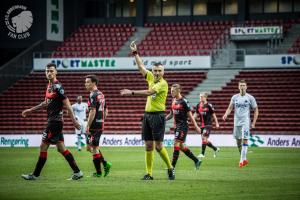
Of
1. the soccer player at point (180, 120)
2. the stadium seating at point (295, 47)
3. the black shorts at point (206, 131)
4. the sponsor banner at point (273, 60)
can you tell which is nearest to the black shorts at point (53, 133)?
the soccer player at point (180, 120)

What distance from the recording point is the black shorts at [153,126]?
56.3 ft

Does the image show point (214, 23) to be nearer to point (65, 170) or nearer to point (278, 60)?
point (278, 60)

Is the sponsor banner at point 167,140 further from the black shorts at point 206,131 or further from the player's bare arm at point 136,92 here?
the player's bare arm at point 136,92

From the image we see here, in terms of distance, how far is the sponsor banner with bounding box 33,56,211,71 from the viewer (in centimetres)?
4541

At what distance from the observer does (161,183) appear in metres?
16.5

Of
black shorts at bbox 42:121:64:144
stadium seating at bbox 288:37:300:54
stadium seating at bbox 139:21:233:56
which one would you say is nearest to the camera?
black shorts at bbox 42:121:64:144

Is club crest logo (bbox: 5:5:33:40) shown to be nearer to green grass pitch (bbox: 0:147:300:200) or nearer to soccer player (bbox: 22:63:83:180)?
green grass pitch (bbox: 0:147:300:200)

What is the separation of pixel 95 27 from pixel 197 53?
30.6 ft

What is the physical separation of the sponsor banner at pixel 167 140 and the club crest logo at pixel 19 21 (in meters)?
12.5

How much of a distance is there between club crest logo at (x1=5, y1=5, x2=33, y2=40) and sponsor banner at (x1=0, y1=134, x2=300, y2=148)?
1247cm

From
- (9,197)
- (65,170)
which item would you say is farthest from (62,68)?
(9,197)

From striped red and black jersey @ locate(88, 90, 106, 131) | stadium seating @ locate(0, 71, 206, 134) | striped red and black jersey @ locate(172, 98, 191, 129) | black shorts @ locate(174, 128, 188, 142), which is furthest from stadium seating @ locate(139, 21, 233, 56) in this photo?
striped red and black jersey @ locate(88, 90, 106, 131)

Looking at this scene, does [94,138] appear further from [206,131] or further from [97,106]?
[206,131]

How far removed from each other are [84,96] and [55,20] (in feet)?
23.2
